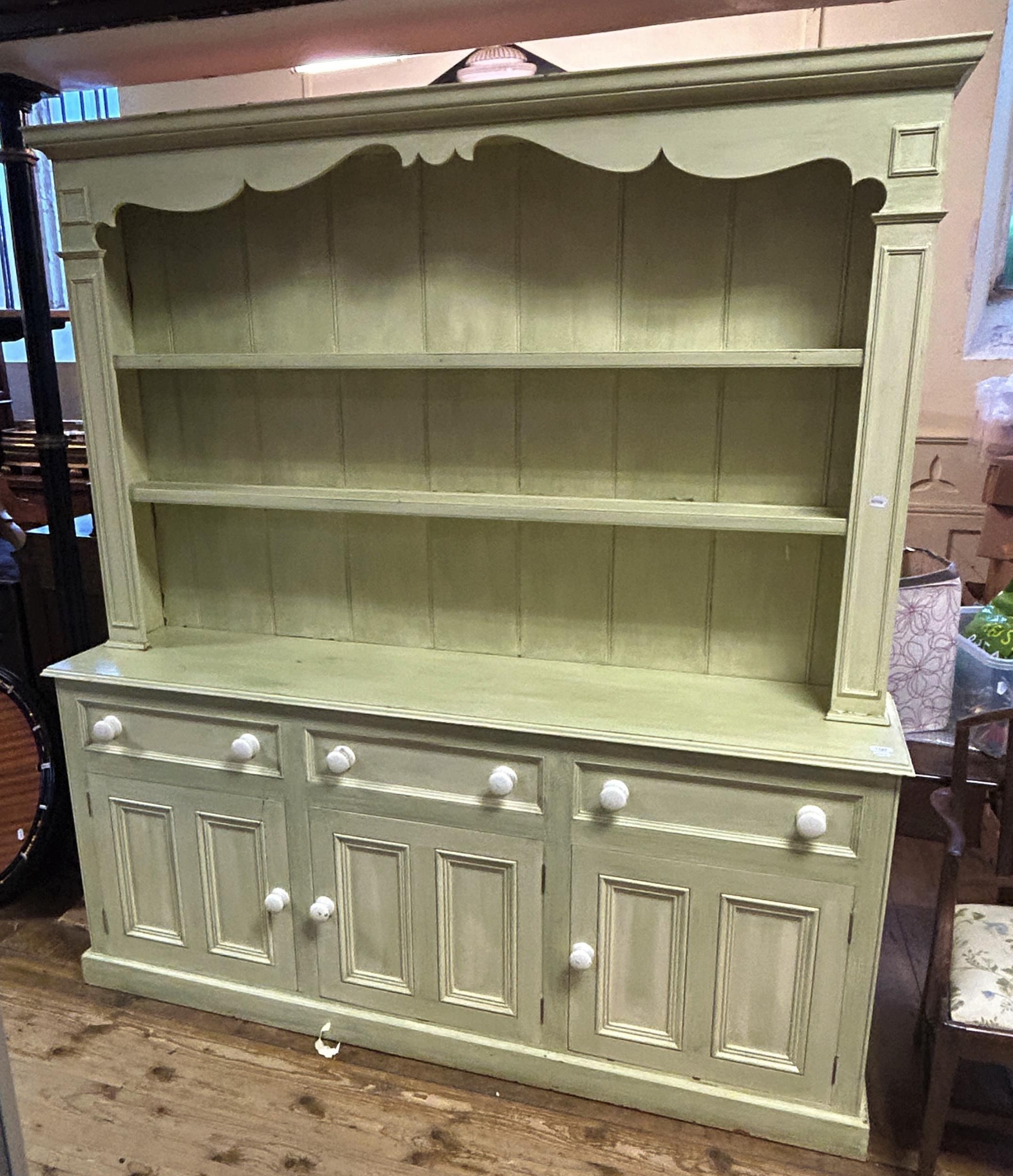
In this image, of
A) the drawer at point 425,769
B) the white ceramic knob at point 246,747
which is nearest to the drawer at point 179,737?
the white ceramic knob at point 246,747

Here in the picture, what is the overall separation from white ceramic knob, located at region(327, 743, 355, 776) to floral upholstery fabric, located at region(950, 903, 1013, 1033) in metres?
1.21

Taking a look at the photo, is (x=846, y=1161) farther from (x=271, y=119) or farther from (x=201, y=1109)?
(x=271, y=119)

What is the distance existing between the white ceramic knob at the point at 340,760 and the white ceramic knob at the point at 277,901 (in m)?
0.34

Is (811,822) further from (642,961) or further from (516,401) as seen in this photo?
(516,401)

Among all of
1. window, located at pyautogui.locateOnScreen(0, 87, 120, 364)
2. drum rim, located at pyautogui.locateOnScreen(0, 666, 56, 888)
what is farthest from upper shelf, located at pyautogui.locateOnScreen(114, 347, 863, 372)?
window, located at pyautogui.locateOnScreen(0, 87, 120, 364)

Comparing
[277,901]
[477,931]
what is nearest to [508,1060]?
[477,931]

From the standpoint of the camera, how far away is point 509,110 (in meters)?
1.61

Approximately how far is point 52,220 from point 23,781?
7.87 ft

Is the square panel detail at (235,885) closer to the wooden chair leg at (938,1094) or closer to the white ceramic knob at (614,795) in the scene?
the white ceramic knob at (614,795)

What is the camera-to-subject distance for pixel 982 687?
2094 millimetres

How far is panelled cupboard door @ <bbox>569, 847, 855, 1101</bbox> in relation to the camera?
65.9 inches

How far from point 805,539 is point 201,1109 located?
1738 millimetres

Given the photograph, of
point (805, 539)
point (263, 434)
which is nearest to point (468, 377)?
point (263, 434)

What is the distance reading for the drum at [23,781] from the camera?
92.7 inches
